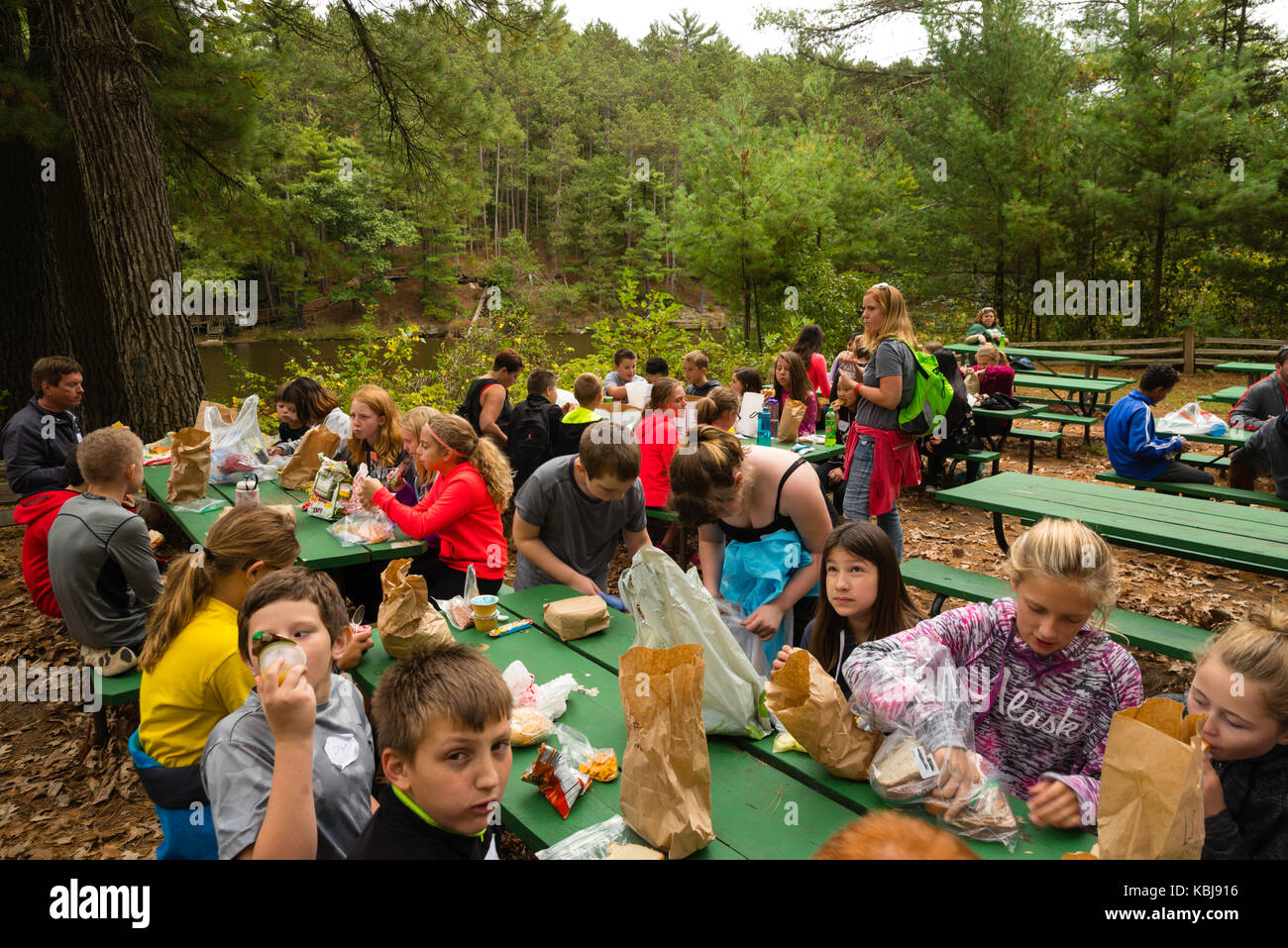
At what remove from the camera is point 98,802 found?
319 centimetres

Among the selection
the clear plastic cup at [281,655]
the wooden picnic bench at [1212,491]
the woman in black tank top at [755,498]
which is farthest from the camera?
the wooden picnic bench at [1212,491]

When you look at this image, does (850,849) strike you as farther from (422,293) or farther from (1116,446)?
(422,293)

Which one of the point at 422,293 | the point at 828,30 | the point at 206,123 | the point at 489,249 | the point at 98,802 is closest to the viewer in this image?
the point at 98,802

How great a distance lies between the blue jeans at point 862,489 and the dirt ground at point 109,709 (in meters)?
0.91

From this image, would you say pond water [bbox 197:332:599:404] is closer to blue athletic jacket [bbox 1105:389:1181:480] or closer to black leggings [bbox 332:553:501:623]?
blue athletic jacket [bbox 1105:389:1181:480]

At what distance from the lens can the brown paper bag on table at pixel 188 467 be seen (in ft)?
14.5

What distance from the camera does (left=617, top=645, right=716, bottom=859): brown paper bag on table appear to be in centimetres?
158

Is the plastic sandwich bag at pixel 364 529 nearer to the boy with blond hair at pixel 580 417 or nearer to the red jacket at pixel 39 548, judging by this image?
the red jacket at pixel 39 548

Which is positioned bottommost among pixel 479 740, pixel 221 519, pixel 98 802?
pixel 98 802

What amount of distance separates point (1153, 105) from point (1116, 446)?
11.4 m

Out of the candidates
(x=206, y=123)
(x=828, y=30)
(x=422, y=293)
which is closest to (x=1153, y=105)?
(x=828, y=30)

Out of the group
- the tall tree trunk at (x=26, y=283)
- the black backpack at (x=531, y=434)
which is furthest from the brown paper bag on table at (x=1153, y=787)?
the tall tree trunk at (x=26, y=283)

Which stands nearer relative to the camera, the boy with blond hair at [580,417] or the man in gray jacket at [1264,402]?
the boy with blond hair at [580,417]

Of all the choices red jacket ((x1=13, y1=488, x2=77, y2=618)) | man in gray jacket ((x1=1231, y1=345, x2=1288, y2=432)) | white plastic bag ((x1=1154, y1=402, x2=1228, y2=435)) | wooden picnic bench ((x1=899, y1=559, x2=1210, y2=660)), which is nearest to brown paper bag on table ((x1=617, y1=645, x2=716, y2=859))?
wooden picnic bench ((x1=899, y1=559, x2=1210, y2=660))
